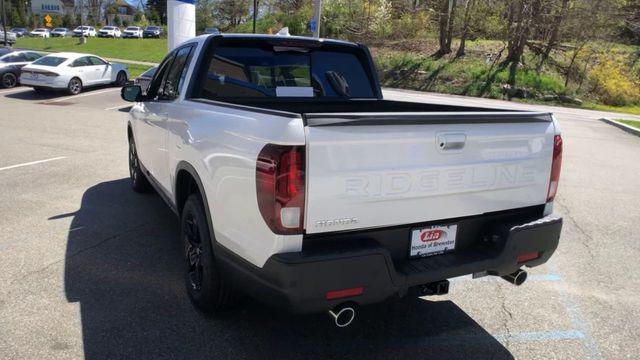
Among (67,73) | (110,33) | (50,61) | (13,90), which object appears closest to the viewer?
(67,73)

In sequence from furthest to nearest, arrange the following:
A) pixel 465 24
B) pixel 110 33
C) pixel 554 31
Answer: pixel 110 33, pixel 465 24, pixel 554 31

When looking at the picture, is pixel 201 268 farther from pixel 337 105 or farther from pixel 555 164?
pixel 555 164

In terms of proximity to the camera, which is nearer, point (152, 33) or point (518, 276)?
point (518, 276)

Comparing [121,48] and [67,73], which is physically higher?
[121,48]

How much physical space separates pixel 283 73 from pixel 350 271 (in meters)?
2.34

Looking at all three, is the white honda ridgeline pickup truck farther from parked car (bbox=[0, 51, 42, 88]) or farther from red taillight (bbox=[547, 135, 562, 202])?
parked car (bbox=[0, 51, 42, 88])

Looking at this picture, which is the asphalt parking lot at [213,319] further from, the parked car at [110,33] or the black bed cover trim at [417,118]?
the parked car at [110,33]

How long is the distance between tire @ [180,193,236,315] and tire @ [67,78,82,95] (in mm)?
17217

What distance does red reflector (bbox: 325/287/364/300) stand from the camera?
2.48 metres

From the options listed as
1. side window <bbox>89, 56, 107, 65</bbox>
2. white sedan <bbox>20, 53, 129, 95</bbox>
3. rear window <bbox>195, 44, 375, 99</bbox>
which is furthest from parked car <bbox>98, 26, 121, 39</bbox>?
rear window <bbox>195, 44, 375, 99</bbox>

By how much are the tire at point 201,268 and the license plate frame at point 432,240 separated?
1171 millimetres

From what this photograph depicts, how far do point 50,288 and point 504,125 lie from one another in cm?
340

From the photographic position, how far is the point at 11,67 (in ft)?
65.1

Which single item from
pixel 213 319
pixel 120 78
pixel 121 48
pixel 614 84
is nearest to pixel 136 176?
pixel 213 319
